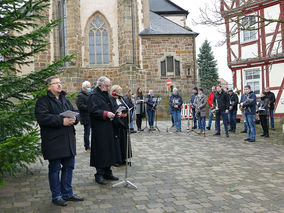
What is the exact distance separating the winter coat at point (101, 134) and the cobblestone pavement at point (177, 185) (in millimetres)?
487

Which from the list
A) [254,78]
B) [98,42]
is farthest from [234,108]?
[98,42]

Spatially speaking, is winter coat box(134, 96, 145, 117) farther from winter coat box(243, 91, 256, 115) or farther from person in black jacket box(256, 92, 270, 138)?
person in black jacket box(256, 92, 270, 138)

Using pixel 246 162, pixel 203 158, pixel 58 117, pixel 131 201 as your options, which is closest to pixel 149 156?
pixel 203 158

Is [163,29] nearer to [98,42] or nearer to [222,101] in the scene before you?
[98,42]

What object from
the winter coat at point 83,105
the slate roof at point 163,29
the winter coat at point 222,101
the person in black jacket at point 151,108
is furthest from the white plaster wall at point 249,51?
the winter coat at point 83,105

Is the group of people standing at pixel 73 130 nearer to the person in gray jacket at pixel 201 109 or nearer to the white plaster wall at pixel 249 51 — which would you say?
the person in gray jacket at pixel 201 109

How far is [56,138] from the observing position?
4477 millimetres

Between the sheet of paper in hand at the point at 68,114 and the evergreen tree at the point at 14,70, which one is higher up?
the evergreen tree at the point at 14,70

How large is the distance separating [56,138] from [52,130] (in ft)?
0.44

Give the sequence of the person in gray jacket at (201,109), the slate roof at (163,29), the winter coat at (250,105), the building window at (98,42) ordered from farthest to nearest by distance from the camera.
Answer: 1. the slate roof at (163,29)
2. the building window at (98,42)
3. the person in gray jacket at (201,109)
4. the winter coat at (250,105)

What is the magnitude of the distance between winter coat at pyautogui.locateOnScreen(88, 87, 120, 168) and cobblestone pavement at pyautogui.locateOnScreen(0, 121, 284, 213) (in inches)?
19.2

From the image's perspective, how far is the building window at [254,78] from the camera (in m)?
18.7

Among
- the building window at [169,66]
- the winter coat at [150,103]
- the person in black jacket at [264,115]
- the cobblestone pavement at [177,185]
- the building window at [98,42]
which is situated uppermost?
the building window at [98,42]

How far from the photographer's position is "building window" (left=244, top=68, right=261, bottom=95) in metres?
18.7
